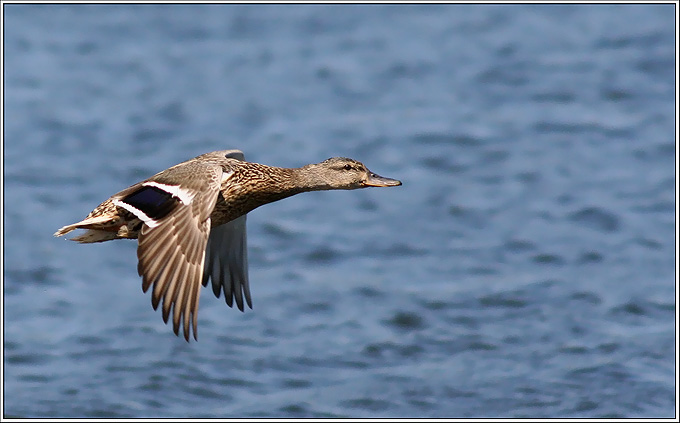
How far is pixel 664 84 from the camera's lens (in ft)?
58.2

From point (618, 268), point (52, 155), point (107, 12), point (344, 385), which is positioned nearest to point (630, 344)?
point (618, 268)

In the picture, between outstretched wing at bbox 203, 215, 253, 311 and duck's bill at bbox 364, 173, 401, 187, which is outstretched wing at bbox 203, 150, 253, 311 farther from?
duck's bill at bbox 364, 173, 401, 187

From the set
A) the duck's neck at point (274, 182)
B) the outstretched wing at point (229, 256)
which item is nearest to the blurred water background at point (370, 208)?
the outstretched wing at point (229, 256)

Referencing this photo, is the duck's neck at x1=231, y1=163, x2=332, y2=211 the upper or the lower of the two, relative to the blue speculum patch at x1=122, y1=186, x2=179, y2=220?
upper

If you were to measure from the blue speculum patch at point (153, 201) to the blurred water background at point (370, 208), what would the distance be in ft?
11.8

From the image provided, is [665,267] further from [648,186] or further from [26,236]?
[26,236]

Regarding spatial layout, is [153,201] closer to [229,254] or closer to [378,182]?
[378,182]

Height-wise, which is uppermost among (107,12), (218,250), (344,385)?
(107,12)

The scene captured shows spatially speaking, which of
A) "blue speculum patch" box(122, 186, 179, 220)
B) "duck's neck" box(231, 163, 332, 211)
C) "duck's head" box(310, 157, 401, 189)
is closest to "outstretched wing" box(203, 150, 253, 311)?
"duck's neck" box(231, 163, 332, 211)

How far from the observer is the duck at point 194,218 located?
7.30m

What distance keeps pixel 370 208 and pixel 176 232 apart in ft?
24.9

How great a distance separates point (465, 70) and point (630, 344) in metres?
6.55

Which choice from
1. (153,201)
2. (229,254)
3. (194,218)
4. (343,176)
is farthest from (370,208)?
(194,218)

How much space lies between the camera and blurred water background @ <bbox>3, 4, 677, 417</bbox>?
38.4 feet
